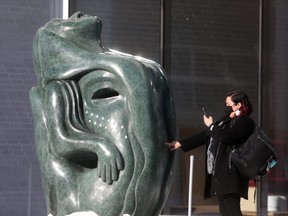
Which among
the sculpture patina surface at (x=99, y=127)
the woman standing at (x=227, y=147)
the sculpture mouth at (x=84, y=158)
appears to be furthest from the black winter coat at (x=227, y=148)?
the sculpture mouth at (x=84, y=158)

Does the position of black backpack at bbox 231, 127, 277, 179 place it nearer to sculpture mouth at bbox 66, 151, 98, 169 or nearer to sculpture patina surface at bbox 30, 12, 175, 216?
sculpture patina surface at bbox 30, 12, 175, 216

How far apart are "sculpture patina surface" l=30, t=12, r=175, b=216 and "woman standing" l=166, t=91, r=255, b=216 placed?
52.2 inches

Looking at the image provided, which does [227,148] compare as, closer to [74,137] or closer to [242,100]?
[242,100]

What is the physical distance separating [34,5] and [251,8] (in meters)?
3.11

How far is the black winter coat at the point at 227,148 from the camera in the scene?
9008 mm

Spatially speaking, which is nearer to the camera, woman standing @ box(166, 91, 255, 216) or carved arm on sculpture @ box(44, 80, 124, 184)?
carved arm on sculpture @ box(44, 80, 124, 184)

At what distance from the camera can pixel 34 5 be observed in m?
15.1

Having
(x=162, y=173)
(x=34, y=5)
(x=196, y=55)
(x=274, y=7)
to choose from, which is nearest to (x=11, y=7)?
(x=34, y=5)

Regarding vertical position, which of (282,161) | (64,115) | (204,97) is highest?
(64,115)

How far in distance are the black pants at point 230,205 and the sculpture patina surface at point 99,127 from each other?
4.91ft

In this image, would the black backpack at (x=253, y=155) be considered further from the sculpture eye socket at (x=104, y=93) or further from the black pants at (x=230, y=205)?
the sculpture eye socket at (x=104, y=93)

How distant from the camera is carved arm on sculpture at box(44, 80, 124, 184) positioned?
747 cm

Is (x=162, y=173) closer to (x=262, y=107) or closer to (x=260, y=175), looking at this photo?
(x=260, y=175)

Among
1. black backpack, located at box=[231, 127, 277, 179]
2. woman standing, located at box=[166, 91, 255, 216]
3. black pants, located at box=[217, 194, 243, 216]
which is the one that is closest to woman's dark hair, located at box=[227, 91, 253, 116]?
woman standing, located at box=[166, 91, 255, 216]
